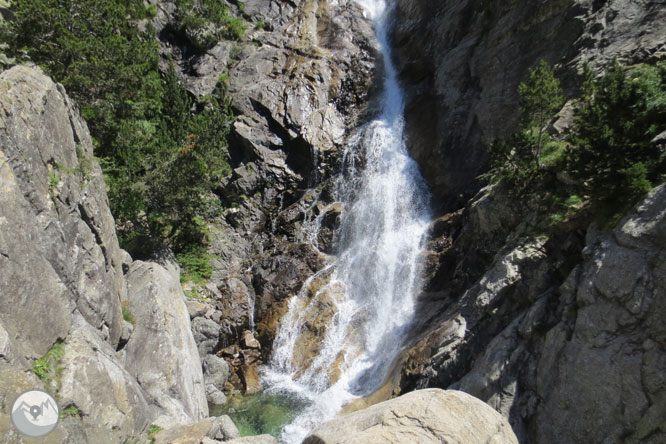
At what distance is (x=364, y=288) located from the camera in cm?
1734

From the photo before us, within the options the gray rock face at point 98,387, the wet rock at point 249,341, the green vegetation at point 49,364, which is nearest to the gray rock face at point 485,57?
the wet rock at point 249,341

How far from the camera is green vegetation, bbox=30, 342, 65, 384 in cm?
559

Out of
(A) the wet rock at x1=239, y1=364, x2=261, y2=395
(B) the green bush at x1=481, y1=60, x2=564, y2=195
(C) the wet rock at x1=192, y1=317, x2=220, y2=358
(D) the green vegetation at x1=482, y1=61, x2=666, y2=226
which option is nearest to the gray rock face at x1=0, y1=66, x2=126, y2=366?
(C) the wet rock at x1=192, y1=317, x2=220, y2=358

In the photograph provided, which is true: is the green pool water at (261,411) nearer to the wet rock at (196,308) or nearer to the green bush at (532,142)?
the wet rock at (196,308)

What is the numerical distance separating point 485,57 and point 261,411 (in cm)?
1939

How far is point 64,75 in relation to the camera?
13.3 m

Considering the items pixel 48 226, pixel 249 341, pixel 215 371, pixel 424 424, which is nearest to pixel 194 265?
pixel 249 341

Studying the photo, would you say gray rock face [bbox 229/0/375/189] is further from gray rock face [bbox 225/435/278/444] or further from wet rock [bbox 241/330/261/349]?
gray rock face [bbox 225/435/278/444]

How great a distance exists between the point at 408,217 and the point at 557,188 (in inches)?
337

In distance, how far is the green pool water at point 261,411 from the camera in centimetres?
1238

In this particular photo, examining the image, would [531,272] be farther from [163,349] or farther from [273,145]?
[273,145]

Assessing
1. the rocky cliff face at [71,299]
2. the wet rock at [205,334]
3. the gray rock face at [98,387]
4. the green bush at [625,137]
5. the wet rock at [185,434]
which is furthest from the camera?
the wet rock at [205,334]

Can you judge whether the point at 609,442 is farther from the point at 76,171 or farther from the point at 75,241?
the point at 76,171
